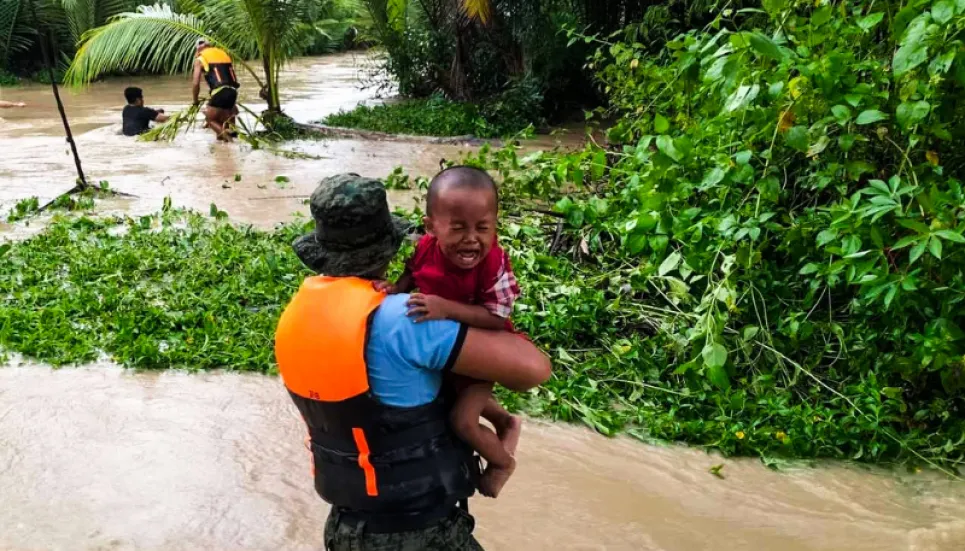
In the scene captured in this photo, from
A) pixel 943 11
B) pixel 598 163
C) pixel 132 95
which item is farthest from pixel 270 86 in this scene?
pixel 943 11

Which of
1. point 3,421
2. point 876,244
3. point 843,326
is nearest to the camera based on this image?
point 876,244

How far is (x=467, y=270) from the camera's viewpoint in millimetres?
2045

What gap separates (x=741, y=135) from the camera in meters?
4.80

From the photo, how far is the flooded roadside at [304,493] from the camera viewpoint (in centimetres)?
329

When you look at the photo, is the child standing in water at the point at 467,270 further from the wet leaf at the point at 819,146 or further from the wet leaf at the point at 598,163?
the wet leaf at the point at 598,163

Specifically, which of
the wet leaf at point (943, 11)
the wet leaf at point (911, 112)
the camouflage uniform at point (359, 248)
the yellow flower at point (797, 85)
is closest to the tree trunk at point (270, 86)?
the yellow flower at point (797, 85)

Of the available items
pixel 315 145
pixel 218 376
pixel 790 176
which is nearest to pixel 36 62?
pixel 315 145

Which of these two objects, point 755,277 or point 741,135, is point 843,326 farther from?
point 741,135

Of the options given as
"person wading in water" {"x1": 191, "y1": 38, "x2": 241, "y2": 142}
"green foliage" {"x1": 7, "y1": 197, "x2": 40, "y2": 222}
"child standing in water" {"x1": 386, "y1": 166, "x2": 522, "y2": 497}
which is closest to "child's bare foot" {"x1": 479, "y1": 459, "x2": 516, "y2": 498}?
"child standing in water" {"x1": 386, "y1": 166, "x2": 522, "y2": 497}

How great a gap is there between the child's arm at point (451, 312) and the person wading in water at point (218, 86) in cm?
1044

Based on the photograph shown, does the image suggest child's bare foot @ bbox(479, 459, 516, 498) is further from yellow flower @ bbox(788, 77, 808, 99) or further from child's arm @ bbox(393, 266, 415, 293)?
yellow flower @ bbox(788, 77, 808, 99)

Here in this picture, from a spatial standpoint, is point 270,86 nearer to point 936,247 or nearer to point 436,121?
point 436,121

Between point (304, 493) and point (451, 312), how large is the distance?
6.70ft

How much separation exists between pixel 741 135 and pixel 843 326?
1215 mm
